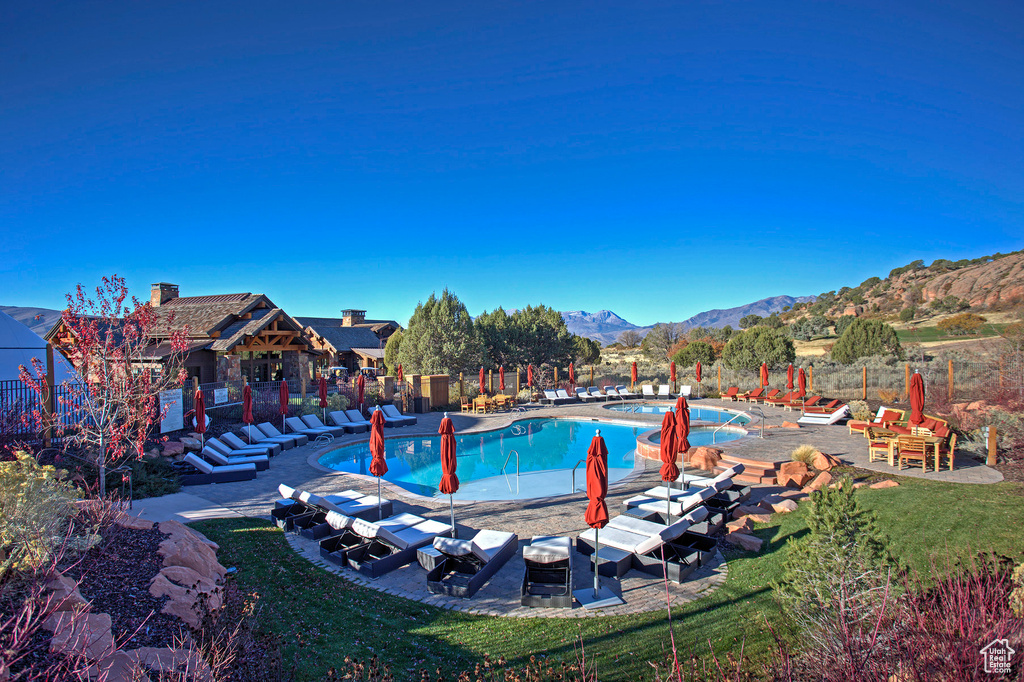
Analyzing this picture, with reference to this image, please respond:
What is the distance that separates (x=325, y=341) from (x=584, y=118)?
98.0ft

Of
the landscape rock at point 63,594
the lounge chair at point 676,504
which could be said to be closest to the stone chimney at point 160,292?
the landscape rock at point 63,594

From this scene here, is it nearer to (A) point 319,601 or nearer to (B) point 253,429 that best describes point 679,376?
(B) point 253,429

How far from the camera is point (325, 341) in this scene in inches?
1655

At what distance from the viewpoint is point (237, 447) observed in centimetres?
1279

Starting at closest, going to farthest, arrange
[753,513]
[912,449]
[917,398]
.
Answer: [753,513]
[917,398]
[912,449]

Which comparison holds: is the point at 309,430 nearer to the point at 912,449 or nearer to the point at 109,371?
the point at 109,371

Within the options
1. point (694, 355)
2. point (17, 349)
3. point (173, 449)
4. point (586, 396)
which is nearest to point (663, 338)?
point (694, 355)

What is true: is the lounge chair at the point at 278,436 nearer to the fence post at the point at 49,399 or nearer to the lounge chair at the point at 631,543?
the fence post at the point at 49,399

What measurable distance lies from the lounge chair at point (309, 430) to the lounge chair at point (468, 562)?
10.9 m

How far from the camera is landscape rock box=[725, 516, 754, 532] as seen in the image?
7.15 m

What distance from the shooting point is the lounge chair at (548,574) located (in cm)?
531

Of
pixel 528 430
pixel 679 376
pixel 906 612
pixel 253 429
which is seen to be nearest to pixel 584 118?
pixel 528 430

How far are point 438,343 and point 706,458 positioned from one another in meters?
18.9

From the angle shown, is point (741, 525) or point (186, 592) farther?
point (741, 525)
